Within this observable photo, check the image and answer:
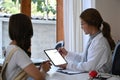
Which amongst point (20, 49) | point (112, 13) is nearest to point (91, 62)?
point (20, 49)

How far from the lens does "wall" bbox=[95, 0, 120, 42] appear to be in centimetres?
366

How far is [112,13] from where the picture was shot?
150 inches

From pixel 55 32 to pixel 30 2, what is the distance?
0.56 meters

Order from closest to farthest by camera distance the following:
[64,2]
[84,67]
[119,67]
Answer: [84,67] < [119,67] < [64,2]

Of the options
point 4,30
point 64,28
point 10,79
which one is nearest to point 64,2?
point 64,28

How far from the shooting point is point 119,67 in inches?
87.7

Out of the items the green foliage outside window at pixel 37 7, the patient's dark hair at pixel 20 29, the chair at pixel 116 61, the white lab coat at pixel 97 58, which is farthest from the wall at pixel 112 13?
the patient's dark hair at pixel 20 29

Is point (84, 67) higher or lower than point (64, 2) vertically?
lower

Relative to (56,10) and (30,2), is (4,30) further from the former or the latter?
(56,10)

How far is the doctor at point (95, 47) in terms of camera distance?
2.06 metres

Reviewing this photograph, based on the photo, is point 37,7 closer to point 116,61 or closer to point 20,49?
point 116,61

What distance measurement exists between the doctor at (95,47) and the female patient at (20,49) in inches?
20.7

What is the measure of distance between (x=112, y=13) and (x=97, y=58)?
75.1 inches

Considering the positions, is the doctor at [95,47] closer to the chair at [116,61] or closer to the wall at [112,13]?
the chair at [116,61]
